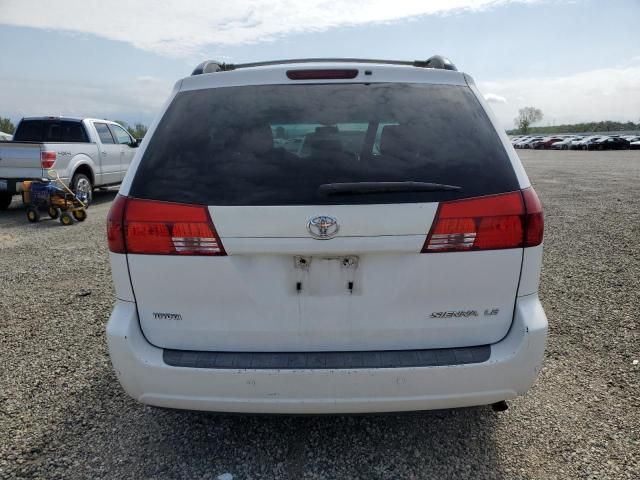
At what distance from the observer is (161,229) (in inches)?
81.2

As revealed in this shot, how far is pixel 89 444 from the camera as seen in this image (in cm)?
259

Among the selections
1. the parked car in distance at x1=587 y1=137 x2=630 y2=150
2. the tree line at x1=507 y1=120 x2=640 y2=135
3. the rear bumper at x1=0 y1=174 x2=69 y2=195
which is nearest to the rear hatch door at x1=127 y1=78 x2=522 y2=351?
the rear bumper at x1=0 y1=174 x2=69 y2=195

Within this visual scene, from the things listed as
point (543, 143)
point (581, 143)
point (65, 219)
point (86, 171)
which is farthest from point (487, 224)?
point (543, 143)

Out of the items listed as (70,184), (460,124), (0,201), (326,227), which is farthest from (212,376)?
(0,201)

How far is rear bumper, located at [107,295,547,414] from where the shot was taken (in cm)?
204

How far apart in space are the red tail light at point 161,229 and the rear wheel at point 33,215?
8601 millimetres

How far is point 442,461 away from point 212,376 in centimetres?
124

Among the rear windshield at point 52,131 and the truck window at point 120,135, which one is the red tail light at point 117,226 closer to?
the rear windshield at point 52,131

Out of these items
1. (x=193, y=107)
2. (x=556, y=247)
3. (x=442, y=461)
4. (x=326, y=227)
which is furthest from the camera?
(x=556, y=247)

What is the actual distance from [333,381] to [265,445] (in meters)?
0.78

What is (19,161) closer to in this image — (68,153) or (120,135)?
(68,153)

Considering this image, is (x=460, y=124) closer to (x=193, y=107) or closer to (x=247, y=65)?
(x=193, y=107)

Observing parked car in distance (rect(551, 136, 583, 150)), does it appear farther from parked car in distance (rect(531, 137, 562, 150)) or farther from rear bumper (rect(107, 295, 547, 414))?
rear bumper (rect(107, 295, 547, 414))

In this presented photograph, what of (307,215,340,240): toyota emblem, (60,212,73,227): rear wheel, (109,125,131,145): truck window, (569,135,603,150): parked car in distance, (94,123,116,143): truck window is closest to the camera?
(307,215,340,240): toyota emblem
